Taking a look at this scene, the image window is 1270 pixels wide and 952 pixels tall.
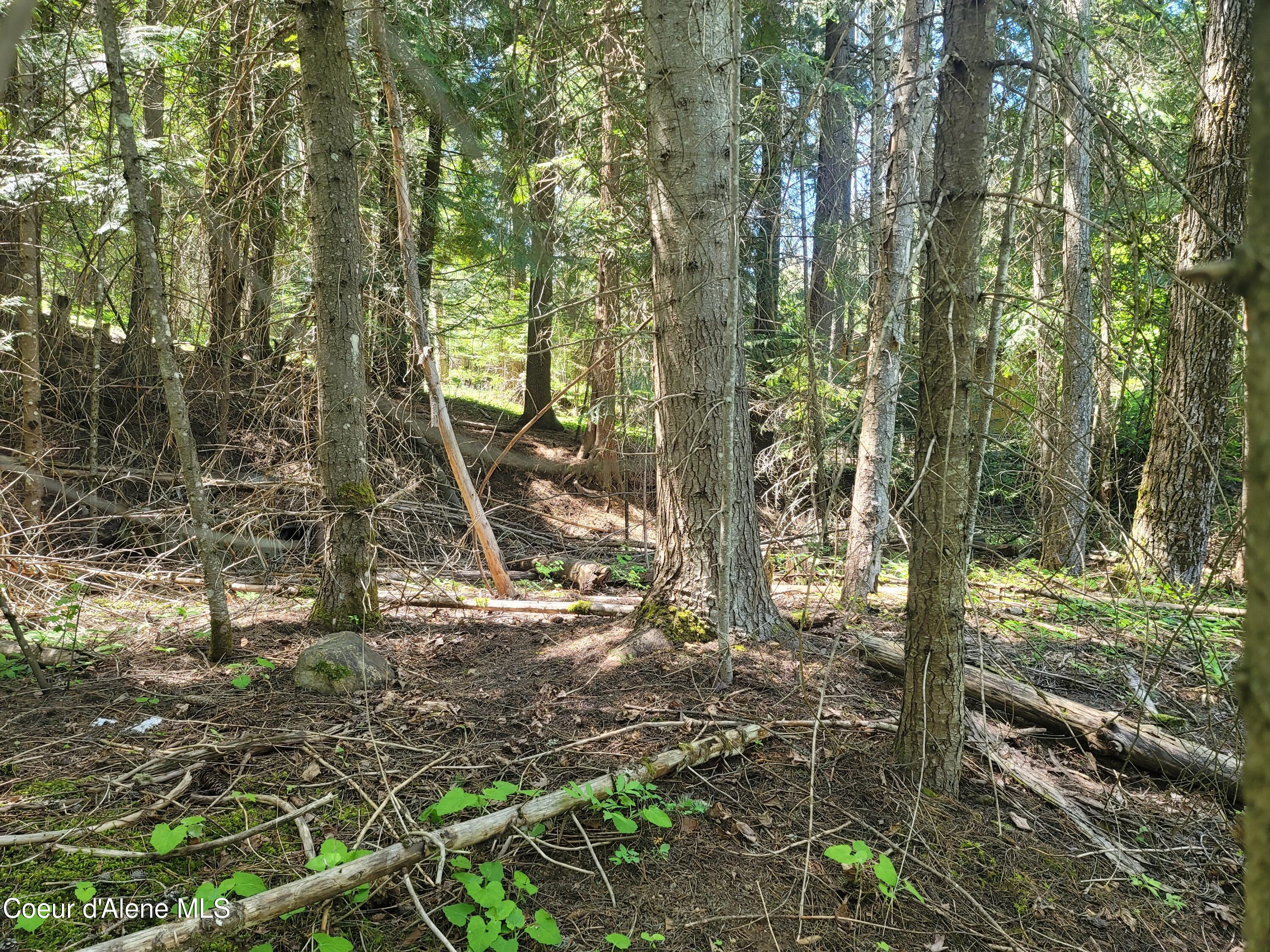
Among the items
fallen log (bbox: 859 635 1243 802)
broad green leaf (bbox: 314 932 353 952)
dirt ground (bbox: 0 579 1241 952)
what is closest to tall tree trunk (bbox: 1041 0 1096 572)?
fallen log (bbox: 859 635 1243 802)

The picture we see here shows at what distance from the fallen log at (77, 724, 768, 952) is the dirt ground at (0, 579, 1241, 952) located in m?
0.08

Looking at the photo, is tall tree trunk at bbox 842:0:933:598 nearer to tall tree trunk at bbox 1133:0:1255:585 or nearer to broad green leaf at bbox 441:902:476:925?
tall tree trunk at bbox 1133:0:1255:585

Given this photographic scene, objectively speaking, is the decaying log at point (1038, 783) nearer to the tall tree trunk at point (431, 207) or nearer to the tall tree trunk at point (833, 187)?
the tall tree trunk at point (833, 187)

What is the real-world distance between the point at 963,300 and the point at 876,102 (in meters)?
0.85

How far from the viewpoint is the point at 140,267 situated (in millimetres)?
6098

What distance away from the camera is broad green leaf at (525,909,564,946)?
7.34 feet

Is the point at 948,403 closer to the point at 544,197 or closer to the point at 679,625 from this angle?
the point at 679,625

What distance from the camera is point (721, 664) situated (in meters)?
3.76

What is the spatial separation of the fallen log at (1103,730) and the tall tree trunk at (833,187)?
9.28 feet

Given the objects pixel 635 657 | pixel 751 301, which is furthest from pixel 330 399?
pixel 751 301

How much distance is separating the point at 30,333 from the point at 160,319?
3514mm

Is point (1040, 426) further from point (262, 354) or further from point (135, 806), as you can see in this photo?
point (262, 354)

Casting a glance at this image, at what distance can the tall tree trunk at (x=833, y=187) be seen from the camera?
6719mm

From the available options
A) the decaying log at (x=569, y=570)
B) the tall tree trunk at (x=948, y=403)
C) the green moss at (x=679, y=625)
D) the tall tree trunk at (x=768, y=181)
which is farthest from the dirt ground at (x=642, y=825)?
the decaying log at (x=569, y=570)
